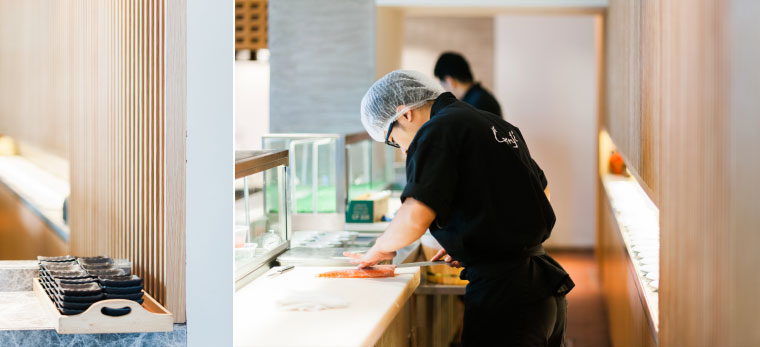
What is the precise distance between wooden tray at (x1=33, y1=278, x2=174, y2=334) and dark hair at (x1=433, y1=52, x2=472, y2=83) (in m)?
3.57

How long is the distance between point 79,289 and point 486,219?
1.12 m

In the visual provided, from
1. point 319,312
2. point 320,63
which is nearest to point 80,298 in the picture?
point 319,312

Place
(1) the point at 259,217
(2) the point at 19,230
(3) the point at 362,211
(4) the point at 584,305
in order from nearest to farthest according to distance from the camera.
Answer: (1) the point at 259,217 < (2) the point at 19,230 < (3) the point at 362,211 < (4) the point at 584,305

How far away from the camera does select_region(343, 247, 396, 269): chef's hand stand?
268cm

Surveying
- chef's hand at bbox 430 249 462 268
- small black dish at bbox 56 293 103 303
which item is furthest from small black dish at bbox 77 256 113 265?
chef's hand at bbox 430 249 462 268

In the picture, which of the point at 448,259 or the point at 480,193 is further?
the point at 448,259

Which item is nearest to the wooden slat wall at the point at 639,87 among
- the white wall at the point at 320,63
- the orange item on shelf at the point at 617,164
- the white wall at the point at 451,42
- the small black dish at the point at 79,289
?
the small black dish at the point at 79,289

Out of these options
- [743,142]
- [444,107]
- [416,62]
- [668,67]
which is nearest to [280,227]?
[444,107]

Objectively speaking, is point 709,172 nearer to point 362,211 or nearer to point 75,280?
point 75,280

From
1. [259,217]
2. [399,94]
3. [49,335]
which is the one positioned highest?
[399,94]

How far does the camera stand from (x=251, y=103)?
343 inches

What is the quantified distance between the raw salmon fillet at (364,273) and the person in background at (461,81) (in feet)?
8.42

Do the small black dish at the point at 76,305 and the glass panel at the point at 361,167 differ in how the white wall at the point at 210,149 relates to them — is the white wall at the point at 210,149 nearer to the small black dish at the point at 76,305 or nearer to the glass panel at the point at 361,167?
the small black dish at the point at 76,305

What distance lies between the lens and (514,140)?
2.50 m
